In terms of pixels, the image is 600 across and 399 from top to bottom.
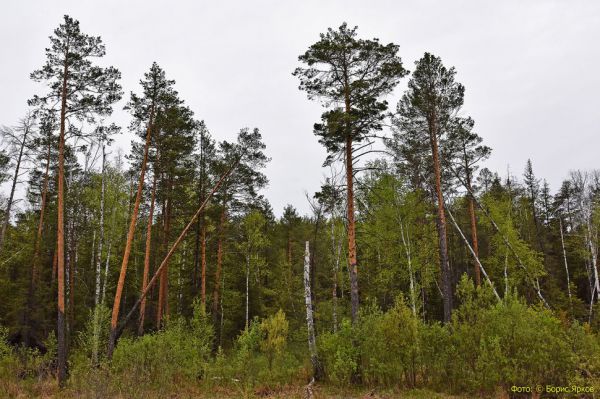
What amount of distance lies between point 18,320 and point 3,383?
1249cm

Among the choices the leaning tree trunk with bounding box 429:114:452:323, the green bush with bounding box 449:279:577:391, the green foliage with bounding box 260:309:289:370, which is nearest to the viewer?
the green bush with bounding box 449:279:577:391

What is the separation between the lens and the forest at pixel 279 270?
11266mm

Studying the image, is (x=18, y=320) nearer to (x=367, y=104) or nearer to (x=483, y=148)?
(x=367, y=104)

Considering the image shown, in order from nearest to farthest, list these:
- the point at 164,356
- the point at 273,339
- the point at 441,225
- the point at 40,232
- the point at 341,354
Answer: the point at 341,354, the point at 164,356, the point at 273,339, the point at 441,225, the point at 40,232

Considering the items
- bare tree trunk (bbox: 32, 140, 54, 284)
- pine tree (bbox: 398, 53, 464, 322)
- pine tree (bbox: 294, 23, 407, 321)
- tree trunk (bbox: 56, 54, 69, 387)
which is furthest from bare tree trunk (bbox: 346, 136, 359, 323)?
bare tree trunk (bbox: 32, 140, 54, 284)

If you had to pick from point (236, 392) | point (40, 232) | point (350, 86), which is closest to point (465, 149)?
point (350, 86)

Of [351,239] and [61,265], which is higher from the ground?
[351,239]

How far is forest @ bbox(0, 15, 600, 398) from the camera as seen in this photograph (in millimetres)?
11266

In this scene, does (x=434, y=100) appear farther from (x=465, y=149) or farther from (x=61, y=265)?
(x=61, y=265)

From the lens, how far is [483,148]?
19500 millimetres

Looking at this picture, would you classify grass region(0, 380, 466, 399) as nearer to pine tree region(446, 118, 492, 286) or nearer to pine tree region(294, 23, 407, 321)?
pine tree region(294, 23, 407, 321)

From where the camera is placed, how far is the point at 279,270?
3081 centimetres

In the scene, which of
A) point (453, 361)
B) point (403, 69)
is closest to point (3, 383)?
point (453, 361)

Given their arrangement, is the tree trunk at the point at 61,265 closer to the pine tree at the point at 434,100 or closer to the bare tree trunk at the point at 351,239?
the bare tree trunk at the point at 351,239
